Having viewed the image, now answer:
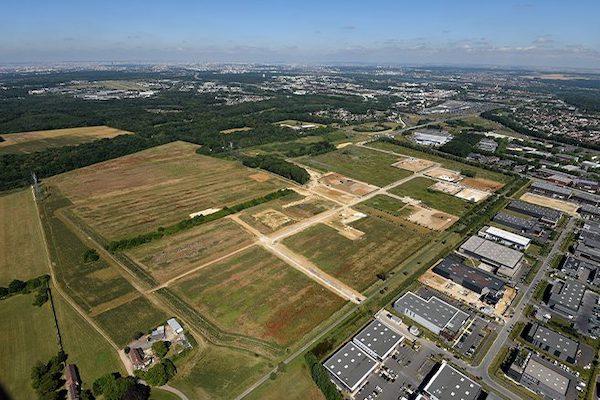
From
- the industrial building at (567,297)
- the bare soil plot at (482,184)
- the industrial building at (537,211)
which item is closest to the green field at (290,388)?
the industrial building at (567,297)

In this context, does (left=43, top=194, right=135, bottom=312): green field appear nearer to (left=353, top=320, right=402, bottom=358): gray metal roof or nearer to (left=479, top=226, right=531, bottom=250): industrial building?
(left=353, top=320, right=402, bottom=358): gray metal roof

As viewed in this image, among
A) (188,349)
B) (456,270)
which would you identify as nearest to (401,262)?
(456,270)

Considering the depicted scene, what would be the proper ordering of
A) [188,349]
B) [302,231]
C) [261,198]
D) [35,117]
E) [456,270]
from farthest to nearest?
[35,117] < [261,198] < [302,231] < [456,270] < [188,349]

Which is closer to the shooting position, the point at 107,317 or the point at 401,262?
the point at 107,317

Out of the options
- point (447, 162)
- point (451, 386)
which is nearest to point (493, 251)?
point (451, 386)

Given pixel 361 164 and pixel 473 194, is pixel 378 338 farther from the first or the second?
pixel 361 164

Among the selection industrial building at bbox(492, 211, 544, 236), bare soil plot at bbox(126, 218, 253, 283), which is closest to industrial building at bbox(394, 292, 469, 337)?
bare soil plot at bbox(126, 218, 253, 283)

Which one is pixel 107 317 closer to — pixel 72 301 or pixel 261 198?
pixel 72 301
